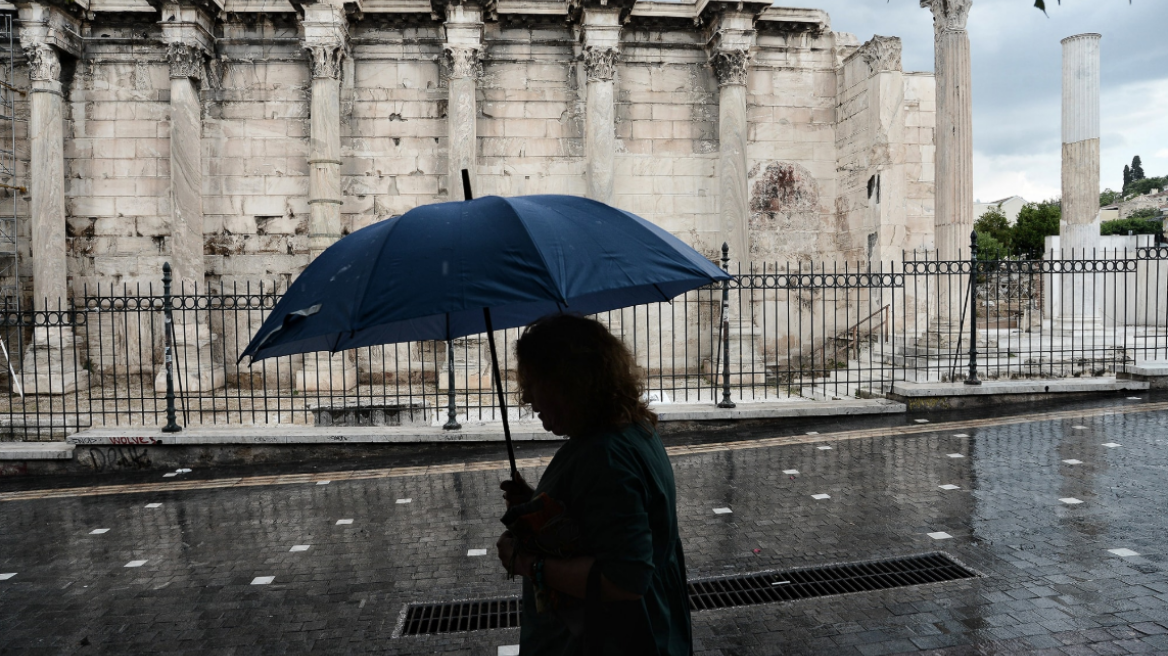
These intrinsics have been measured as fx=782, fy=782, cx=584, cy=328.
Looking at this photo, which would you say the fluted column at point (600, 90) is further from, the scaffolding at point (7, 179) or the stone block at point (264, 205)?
the scaffolding at point (7, 179)

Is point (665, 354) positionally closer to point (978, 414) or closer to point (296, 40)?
point (978, 414)

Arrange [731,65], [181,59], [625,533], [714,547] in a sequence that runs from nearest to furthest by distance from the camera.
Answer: [625,533], [714,547], [181,59], [731,65]

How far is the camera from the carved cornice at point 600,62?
14.8 metres

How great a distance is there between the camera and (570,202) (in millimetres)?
2822

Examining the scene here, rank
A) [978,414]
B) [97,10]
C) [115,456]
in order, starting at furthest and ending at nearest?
[97,10] < [978,414] < [115,456]

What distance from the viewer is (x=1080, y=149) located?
15.9 m

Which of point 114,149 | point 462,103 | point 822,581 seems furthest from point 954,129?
point 114,149

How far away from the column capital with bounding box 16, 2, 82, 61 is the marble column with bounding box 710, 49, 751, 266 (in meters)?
12.1

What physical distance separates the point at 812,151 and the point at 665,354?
5.36 m

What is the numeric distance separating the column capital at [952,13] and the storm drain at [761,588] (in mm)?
10725

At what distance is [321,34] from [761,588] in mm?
12962

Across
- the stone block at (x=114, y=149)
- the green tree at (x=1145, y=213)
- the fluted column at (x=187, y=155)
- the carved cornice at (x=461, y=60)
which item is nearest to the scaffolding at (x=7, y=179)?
the stone block at (x=114, y=149)

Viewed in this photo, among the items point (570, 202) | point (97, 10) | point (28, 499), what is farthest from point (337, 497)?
point (97, 10)

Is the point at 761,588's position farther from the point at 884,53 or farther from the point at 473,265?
the point at 884,53
